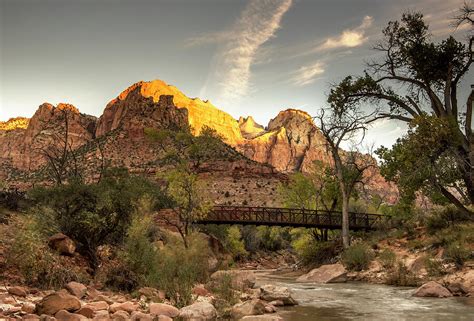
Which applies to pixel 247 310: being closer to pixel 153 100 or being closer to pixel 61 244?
pixel 61 244

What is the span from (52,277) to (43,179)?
74.2m

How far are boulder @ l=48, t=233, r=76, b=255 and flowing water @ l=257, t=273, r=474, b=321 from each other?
702 centimetres

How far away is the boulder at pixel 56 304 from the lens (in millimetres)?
7855

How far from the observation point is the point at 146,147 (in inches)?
3504

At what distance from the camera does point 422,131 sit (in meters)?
13.7

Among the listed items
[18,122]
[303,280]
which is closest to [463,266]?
[303,280]

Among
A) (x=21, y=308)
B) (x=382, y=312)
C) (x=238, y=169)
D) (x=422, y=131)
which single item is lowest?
(x=382, y=312)

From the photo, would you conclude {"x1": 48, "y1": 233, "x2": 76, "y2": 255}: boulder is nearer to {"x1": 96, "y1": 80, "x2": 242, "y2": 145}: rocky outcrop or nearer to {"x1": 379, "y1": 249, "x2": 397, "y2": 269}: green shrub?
{"x1": 379, "y1": 249, "x2": 397, "y2": 269}: green shrub

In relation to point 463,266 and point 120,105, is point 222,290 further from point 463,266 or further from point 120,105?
point 120,105

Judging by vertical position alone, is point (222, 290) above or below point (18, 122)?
below

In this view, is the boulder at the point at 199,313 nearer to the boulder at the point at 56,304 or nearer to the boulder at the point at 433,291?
the boulder at the point at 56,304

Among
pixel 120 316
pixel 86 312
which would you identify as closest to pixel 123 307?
pixel 120 316

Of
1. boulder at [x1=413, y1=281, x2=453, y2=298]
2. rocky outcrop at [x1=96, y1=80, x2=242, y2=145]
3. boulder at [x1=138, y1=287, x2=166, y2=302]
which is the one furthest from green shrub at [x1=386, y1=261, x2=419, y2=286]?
rocky outcrop at [x1=96, y1=80, x2=242, y2=145]

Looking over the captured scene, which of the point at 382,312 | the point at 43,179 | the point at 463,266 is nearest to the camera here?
the point at 382,312
